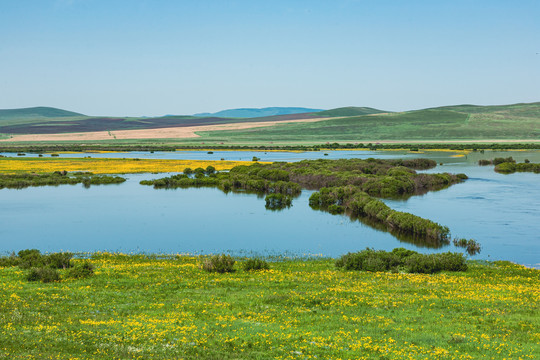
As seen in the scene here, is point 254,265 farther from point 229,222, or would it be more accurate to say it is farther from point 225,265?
point 229,222

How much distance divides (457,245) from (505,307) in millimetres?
17660

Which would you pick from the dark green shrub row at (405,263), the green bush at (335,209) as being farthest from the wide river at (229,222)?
the dark green shrub row at (405,263)

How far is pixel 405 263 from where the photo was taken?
2550 cm

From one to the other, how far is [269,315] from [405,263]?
12003mm

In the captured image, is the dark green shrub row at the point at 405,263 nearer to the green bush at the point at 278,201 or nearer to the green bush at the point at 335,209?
the green bush at the point at 335,209

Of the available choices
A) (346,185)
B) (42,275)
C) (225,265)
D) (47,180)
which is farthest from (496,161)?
(42,275)

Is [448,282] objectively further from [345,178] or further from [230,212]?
[345,178]

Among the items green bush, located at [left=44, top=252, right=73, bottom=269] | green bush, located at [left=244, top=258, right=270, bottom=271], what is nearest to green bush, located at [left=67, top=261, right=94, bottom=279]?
green bush, located at [left=44, top=252, right=73, bottom=269]

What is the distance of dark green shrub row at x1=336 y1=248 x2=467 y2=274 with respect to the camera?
2458 cm

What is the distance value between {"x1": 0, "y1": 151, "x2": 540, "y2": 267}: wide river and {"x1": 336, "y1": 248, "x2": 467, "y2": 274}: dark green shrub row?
5972 millimetres

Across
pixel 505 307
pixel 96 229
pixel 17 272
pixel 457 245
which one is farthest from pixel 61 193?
pixel 505 307

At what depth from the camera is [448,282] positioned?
70.0 feet

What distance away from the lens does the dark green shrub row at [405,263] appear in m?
24.6

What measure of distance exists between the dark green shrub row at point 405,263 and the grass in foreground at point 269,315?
1.40 metres
